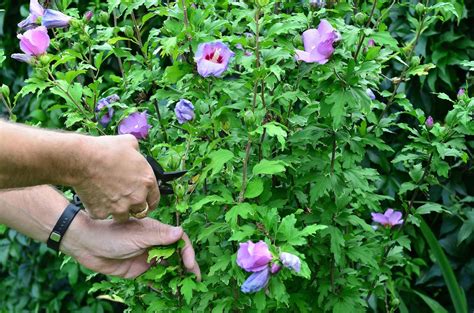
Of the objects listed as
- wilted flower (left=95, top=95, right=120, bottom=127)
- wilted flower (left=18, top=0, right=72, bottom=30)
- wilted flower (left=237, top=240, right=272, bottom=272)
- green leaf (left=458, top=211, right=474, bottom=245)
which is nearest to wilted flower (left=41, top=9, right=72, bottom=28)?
wilted flower (left=18, top=0, right=72, bottom=30)

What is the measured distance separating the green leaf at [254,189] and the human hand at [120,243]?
0.65 feet

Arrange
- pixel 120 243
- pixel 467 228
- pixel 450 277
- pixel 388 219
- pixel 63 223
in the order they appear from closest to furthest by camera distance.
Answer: pixel 120 243 → pixel 63 223 → pixel 388 219 → pixel 450 277 → pixel 467 228

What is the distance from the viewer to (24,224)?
90.9 inches

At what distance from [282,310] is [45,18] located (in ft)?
3.58

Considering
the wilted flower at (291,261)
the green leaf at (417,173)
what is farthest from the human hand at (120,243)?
the green leaf at (417,173)

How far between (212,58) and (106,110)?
1.41 ft

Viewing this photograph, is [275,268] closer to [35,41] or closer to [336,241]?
[336,241]

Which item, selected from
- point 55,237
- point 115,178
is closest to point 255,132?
point 115,178

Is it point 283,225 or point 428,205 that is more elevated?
point 283,225

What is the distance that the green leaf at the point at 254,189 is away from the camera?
2.01m

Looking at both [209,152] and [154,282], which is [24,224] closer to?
[154,282]

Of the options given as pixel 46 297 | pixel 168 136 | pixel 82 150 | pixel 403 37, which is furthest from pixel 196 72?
pixel 46 297

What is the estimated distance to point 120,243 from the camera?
2.14 meters

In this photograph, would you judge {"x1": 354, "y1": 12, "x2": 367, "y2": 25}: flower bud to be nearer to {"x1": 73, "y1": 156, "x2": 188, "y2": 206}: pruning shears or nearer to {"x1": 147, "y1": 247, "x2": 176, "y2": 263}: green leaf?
{"x1": 73, "y1": 156, "x2": 188, "y2": 206}: pruning shears
